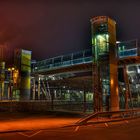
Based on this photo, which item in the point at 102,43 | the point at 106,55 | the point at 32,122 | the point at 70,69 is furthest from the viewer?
the point at 70,69

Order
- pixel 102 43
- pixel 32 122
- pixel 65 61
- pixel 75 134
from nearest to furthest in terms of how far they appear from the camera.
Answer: pixel 75 134, pixel 32 122, pixel 102 43, pixel 65 61

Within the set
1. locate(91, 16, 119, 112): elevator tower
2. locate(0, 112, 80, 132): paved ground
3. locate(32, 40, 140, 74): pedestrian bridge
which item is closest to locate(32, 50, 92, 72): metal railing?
locate(32, 40, 140, 74): pedestrian bridge

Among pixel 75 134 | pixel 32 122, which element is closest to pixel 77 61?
pixel 32 122

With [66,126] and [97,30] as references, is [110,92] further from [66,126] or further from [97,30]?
[66,126]

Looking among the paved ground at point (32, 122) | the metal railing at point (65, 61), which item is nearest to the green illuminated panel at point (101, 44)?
the paved ground at point (32, 122)

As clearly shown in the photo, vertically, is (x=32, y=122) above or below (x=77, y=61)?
below

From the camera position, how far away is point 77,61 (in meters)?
40.8

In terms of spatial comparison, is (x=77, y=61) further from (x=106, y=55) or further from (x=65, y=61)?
(x=106, y=55)

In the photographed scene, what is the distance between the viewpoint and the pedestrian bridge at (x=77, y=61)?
104 feet

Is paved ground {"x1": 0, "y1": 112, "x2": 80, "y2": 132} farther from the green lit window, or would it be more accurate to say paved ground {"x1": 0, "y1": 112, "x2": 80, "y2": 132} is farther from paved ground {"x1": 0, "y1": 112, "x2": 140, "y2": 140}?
the green lit window

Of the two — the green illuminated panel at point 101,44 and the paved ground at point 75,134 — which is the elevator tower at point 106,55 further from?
the paved ground at point 75,134

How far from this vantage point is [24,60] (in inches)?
1769

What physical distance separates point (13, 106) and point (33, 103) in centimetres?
255

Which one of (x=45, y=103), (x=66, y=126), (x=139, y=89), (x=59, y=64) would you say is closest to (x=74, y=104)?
(x=45, y=103)
